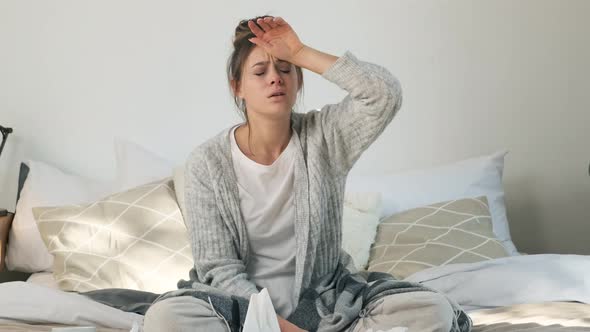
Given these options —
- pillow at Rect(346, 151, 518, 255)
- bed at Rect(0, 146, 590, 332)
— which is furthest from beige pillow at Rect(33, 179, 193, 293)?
pillow at Rect(346, 151, 518, 255)

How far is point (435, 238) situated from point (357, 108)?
104 centimetres

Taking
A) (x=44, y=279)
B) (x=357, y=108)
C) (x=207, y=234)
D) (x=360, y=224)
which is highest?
(x=357, y=108)

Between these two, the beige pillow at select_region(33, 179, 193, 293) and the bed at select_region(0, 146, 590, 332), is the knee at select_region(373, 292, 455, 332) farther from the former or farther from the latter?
the beige pillow at select_region(33, 179, 193, 293)

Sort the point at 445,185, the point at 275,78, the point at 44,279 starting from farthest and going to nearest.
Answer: the point at 445,185, the point at 44,279, the point at 275,78

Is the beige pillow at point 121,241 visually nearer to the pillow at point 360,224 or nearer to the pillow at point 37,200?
the pillow at point 37,200

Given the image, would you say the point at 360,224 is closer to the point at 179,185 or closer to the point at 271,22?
the point at 179,185

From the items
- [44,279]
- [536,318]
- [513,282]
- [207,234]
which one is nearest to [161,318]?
[207,234]

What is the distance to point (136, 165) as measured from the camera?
349 cm

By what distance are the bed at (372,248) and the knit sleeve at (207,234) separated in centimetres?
24

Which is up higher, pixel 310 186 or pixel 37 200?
pixel 310 186

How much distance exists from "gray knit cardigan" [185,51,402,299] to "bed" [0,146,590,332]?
0.28 metres

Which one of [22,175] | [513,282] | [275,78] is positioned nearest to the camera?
[275,78]

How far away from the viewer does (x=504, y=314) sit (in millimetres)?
2334

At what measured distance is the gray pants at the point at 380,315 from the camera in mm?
1834
